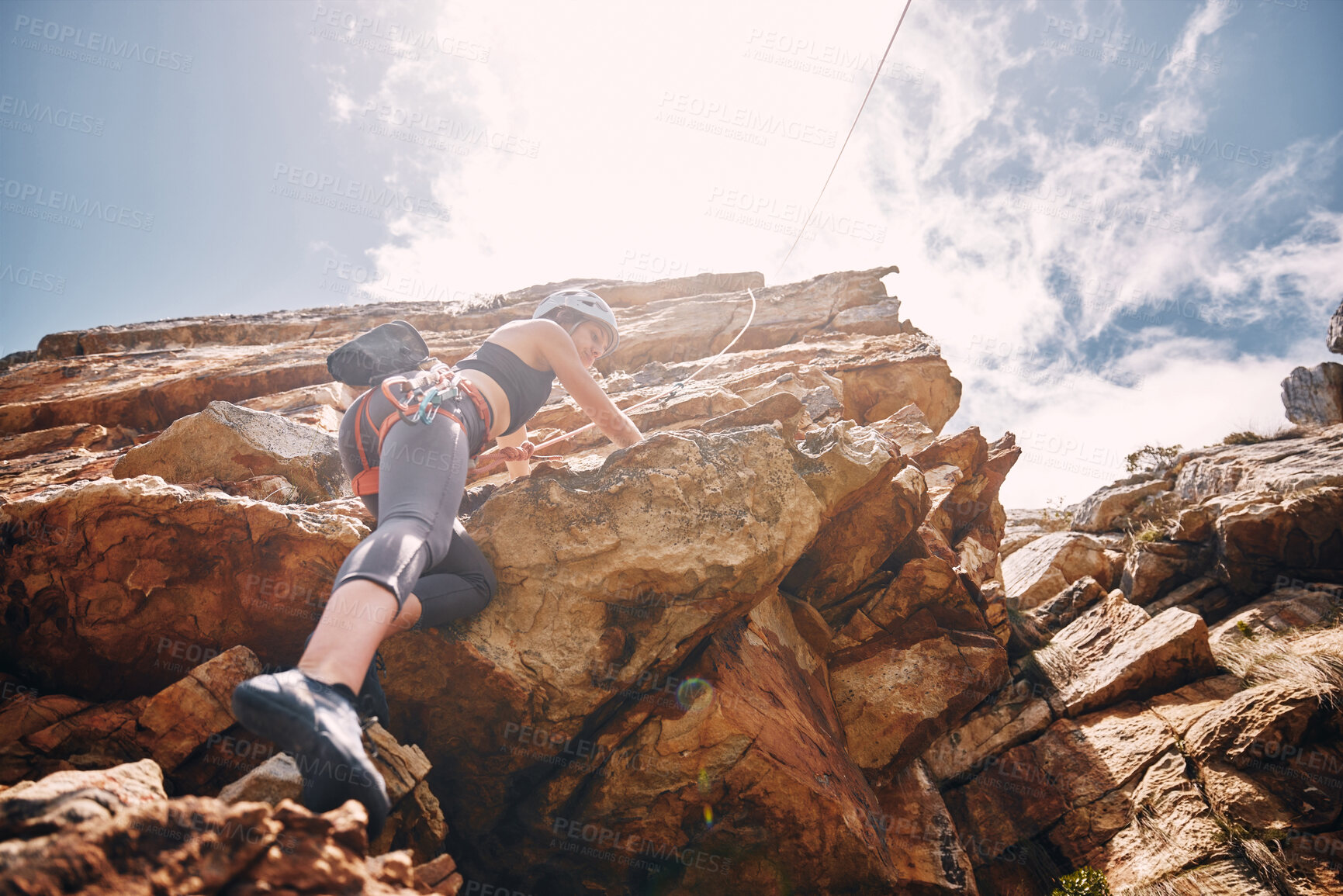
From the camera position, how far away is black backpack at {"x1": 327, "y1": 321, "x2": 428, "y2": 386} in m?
3.82

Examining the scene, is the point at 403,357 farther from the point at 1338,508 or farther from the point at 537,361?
the point at 1338,508

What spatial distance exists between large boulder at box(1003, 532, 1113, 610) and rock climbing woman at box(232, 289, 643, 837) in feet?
35.2

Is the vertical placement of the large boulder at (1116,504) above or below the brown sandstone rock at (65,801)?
above

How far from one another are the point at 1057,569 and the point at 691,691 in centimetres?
1019

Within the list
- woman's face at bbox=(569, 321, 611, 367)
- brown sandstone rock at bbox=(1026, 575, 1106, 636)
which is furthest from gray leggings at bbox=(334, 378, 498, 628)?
brown sandstone rock at bbox=(1026, 575, 1106, 636)

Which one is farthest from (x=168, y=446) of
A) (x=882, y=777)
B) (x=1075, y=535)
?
(x=1075, y=535)

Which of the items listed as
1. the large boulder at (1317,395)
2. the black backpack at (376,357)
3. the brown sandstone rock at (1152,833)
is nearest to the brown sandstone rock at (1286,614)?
the brown sandstone rock at (1152,833)

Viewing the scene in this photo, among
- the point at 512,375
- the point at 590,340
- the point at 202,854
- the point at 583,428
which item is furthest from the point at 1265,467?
the point at 202,854

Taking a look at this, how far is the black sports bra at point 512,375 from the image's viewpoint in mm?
4008

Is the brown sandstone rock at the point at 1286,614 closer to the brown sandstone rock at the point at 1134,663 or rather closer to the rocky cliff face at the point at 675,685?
the rocky cliff face at the point at 675,685

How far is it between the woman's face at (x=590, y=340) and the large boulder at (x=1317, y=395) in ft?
105

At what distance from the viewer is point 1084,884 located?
6.06 meters

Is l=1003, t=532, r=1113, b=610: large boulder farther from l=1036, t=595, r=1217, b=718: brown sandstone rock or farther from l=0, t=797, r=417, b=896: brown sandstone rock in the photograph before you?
l=0, t=797, r=417, b=896: brown sandstone rock

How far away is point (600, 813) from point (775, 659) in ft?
7.14
